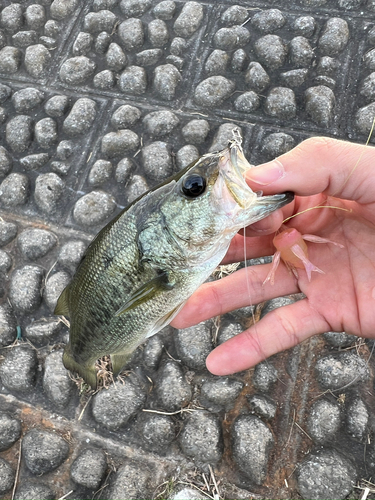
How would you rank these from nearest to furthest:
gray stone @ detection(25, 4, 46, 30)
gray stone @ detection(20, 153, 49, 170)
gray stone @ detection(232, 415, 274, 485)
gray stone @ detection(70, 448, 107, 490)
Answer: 1. gray stone @ detection(232, 415, 274, 485)
2. gray stone @ detection(70, 448, 107, 490)
3. gray stone @ detection(20, 153, 49, 170)
4. gray stone @ detection(25, 4, 46, 30)

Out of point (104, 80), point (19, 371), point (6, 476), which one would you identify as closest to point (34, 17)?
point (104, 80)

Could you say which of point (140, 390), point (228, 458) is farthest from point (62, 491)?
point (228, 458)

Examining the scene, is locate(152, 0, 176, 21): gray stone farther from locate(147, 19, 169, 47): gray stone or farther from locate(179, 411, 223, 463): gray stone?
locate(179, 411, 223, 463): gray stone

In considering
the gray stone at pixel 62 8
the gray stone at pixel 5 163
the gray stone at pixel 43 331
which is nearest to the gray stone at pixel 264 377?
the gray stone at pixel 43 331

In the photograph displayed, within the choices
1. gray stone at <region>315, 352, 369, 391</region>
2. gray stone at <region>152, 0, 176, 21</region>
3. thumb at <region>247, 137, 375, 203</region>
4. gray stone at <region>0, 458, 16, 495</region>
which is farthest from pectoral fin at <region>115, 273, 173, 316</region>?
gray stone at <region>152, 0, 176, 21</region>

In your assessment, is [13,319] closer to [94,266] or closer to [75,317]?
[75,317]

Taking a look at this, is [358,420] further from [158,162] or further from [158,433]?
[158,162]

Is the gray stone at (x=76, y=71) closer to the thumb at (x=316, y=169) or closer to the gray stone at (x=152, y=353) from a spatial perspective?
the gray stone at (x=152, y=353)

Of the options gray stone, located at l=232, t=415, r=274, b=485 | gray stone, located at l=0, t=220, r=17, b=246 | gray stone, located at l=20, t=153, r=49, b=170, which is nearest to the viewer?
gray stone, located at l=232, t=415, r=274, b=485
